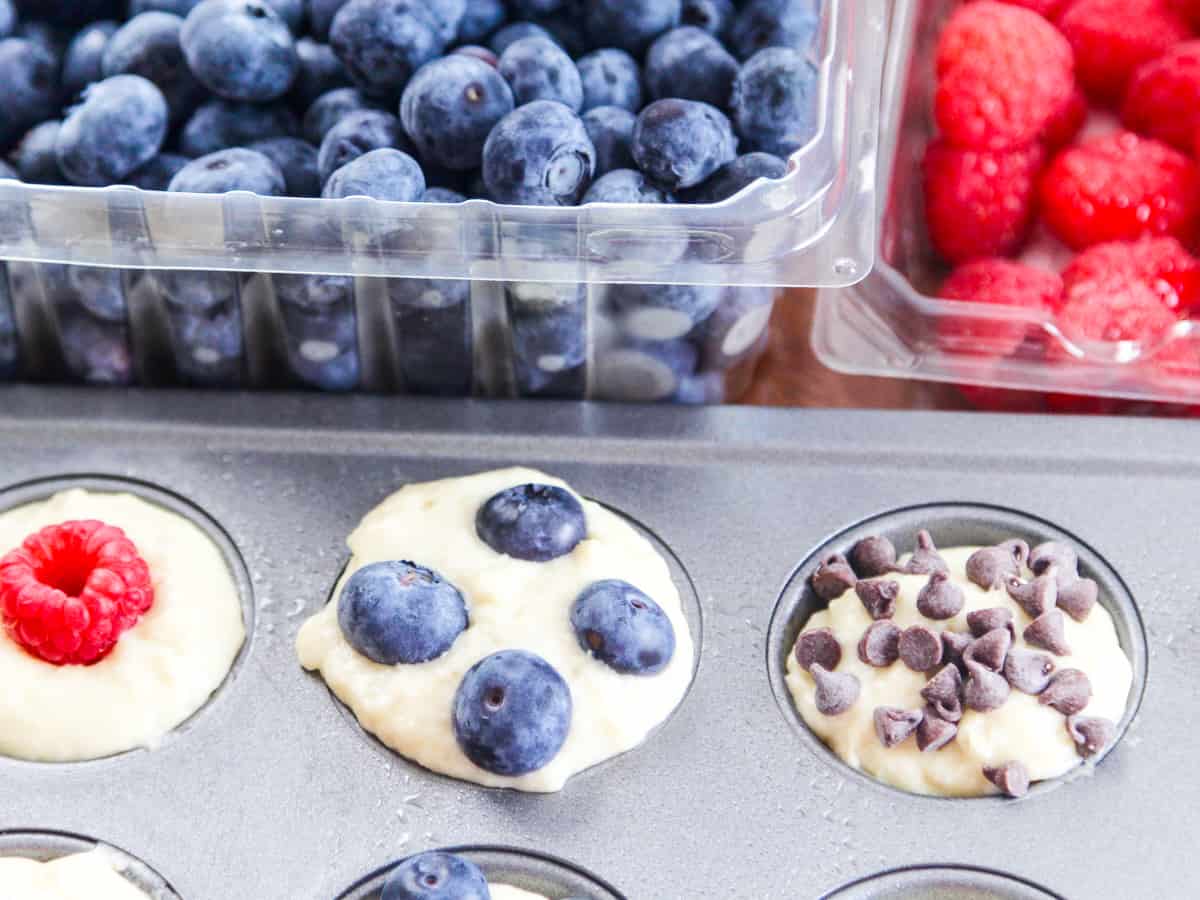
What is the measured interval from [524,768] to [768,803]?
18cm

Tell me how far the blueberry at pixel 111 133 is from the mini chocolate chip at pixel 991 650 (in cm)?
77

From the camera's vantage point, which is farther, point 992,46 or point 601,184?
point 992,46

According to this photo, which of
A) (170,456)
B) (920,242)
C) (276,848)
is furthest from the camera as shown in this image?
(920,242)

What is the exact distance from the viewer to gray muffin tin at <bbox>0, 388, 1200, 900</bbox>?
103 centimetres

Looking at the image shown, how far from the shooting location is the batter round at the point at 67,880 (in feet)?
3.23

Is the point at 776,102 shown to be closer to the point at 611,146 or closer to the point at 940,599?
the point at 611,146

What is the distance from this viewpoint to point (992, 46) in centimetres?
134

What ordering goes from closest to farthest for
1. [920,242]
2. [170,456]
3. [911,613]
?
1. [911,613]
2. [170,456]
3. [920,242]

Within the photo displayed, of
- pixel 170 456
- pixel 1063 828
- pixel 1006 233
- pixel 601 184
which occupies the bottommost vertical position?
pixel 1063 828

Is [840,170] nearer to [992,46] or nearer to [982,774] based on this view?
[992,46]

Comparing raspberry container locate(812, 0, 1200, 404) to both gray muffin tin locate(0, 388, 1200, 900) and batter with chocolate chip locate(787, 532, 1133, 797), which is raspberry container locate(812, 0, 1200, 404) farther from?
batter with chocolate chip locate(787, 532, 1133, 797)

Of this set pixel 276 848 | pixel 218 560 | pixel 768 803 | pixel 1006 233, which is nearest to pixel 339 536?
pixel 218 560

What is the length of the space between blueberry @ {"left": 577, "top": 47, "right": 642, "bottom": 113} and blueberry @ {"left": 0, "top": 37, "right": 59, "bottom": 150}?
46 centimetres

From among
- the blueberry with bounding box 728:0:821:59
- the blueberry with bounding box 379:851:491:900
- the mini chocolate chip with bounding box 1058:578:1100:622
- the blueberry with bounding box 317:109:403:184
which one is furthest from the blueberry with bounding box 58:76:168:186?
the mini chocolate chip with bounding box 1058:578:1100:622
